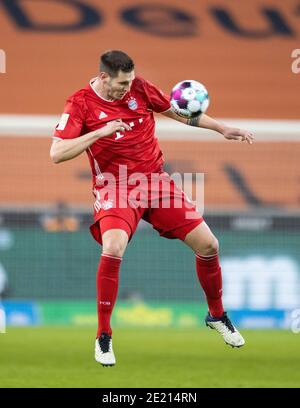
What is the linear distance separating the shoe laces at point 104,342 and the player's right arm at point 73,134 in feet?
4.23

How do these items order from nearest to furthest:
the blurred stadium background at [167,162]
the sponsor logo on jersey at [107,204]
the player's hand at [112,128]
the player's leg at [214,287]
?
the player's hand at [112,128], the sponsor logo on jersey at [107,204], the player's leg at [214,287], the blurred stadium background at [167,162]

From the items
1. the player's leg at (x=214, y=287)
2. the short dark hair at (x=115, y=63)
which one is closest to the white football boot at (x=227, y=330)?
the player's leg at (x=214, y=287)

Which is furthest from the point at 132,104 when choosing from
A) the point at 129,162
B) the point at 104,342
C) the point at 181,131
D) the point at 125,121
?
the point at 181,131

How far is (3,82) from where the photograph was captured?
18031 mm

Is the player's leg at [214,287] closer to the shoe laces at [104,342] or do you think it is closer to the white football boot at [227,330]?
the white football boot at [227,330]

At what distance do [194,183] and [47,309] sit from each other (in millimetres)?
3806

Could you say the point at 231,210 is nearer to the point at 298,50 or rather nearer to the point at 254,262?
the point at 254,262

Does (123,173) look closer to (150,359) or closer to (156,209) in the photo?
(156,209)

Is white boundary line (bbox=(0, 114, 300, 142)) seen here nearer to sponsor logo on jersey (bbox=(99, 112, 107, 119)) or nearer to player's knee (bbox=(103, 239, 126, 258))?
sponsor logo on jersey (bbox=(99, 112, 107, 119))

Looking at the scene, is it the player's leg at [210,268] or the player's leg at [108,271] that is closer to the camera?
Result: the player's leg at [108,271]

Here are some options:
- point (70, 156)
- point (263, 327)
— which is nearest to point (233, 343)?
point (70, 156)

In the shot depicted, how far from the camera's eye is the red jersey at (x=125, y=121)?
23.6ft

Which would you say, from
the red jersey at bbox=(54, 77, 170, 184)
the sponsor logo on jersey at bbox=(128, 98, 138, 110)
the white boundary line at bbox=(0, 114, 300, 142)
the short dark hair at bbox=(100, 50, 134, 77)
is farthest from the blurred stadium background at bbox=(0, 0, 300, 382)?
the short dark hair at bbox=(100, 50, 134, 77)

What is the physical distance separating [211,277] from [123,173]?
107cm
